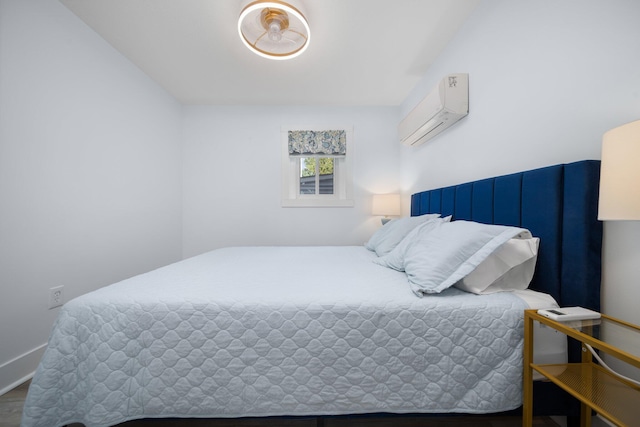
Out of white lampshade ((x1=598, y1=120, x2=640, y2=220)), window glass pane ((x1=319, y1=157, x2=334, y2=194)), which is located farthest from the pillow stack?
window glass pane ((x1=319, y1=157, x2=334, y2=194))

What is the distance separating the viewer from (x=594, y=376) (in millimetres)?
875

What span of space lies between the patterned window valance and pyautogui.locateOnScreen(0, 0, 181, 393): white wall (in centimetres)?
169

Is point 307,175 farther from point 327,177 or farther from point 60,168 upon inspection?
point 60,168

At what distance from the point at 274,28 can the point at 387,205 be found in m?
2.18

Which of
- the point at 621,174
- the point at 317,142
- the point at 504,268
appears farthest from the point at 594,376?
the point at 317,142

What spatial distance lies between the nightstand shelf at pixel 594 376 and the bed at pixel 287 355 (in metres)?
0.07

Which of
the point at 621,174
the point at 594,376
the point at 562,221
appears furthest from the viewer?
the point at 562,221

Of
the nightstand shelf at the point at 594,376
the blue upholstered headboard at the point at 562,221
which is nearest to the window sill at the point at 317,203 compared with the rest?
the blue upholstered headboard at the point at 562,221

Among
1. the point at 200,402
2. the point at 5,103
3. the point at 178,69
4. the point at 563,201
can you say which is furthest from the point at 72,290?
the point at 563,201

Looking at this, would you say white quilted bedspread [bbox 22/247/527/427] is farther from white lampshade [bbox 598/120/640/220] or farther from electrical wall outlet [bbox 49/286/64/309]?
electrical wall outlet [bbox 49/286/64/309]

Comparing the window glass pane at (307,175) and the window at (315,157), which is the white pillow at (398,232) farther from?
the window glass pane at (307,175)

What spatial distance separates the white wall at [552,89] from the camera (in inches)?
38.3

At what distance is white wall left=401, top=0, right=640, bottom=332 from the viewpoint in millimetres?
974

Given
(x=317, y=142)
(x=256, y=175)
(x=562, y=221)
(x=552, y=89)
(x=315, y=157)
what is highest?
(x=317, y=142)
